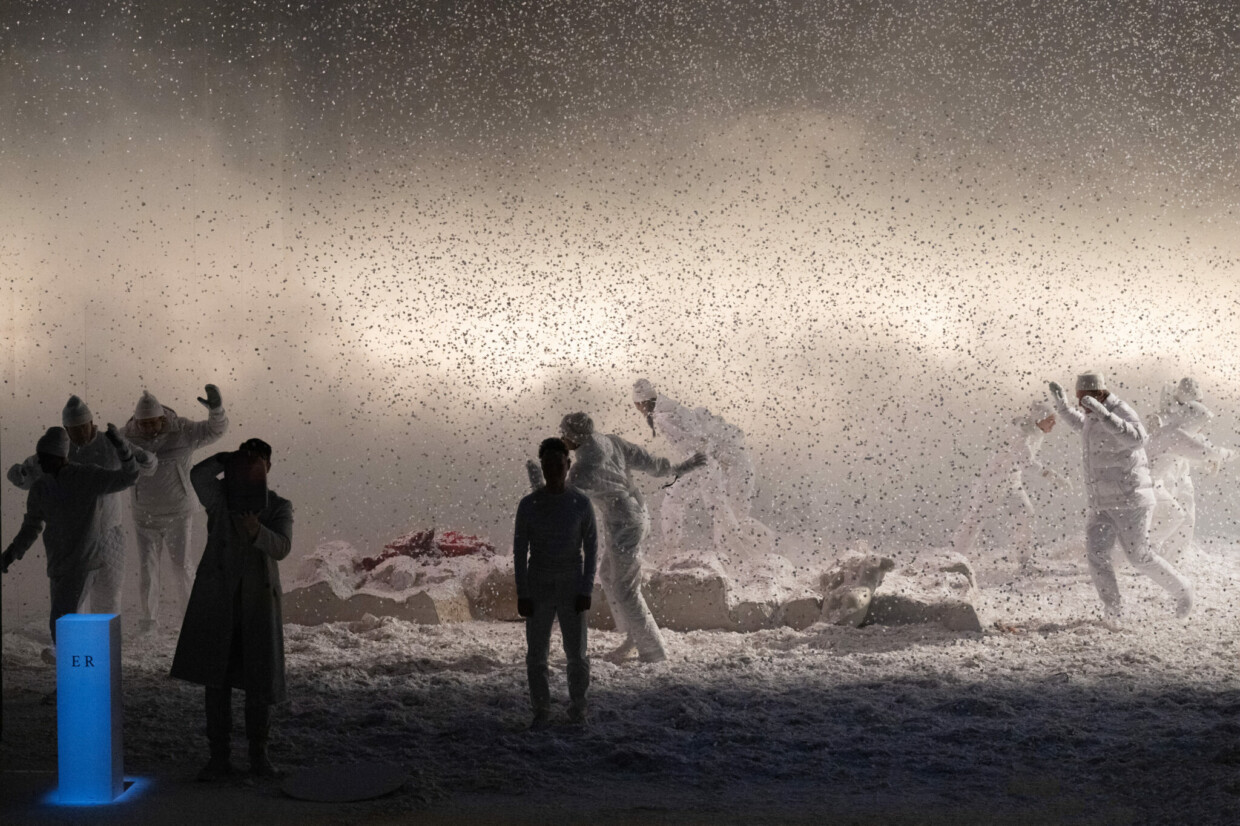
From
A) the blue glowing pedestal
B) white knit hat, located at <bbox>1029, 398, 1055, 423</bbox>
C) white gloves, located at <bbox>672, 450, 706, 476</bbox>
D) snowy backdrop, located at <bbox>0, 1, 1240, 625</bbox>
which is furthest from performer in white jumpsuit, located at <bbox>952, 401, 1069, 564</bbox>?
the blue glowing pedestal

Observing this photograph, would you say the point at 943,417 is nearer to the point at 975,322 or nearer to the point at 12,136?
the point at 975,322

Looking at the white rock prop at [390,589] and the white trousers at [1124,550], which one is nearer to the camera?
the white trousers at [1124,550]

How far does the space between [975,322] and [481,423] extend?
11.6 ft

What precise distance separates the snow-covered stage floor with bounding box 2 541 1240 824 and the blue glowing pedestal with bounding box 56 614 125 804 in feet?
0.32

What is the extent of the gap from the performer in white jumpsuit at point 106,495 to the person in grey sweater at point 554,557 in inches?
81.0

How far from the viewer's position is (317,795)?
3.67 metres

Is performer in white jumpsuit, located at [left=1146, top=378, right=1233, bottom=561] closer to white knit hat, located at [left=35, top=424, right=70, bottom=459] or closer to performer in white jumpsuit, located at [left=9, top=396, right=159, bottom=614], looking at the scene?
performer in white jumpsuit, located at [left=9, top=396, right=159, bottom=614]

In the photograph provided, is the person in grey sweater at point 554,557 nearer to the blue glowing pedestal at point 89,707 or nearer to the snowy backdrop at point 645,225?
the blue glowing pedestal at point 89,707

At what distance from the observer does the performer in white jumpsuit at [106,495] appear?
17.3 ft

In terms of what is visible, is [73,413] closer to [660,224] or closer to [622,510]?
[622,510]

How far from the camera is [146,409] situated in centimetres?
630

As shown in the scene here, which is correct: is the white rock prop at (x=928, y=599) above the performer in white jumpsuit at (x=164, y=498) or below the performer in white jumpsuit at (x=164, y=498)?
below

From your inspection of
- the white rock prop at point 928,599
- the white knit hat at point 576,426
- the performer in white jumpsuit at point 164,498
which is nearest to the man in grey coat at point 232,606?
the white knit hat at point 576,426

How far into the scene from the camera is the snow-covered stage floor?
3625 millimetres
